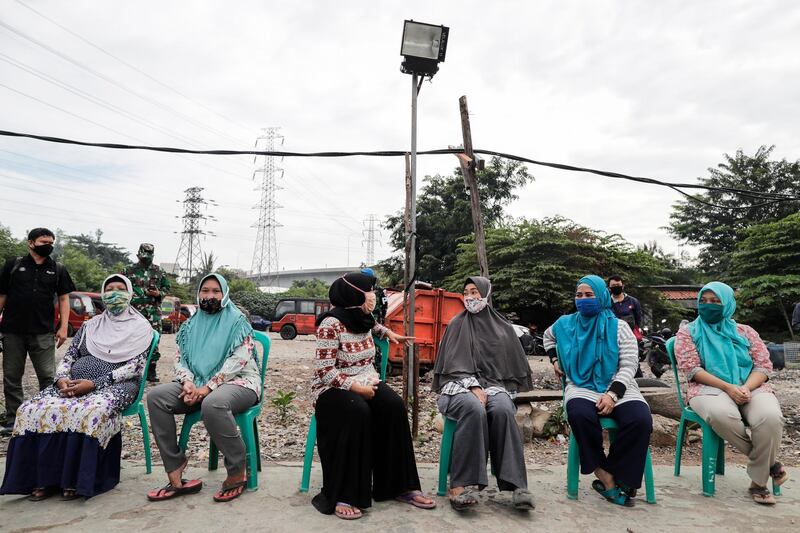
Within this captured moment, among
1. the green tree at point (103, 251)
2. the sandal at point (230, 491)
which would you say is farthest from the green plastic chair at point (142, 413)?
the green tree at point (103, 251)

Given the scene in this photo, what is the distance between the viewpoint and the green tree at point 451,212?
72.4ft

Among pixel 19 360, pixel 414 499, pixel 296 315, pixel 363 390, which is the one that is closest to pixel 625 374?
pixel 414 499

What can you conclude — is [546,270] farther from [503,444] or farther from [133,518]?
[133,518]

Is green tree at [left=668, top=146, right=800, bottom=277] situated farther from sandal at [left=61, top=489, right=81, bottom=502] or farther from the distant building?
sandal at [left=61, top=489, right=81, bottom=502]

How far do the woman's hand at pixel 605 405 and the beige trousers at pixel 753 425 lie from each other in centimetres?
69

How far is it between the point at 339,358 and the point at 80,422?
58.9 inches

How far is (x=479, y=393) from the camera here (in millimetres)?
3385

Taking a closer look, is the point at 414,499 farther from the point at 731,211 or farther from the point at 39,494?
the point at 731,211

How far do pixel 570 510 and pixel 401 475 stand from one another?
3.33 feet

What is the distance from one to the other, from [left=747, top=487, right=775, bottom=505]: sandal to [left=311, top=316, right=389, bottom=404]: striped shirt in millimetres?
2480

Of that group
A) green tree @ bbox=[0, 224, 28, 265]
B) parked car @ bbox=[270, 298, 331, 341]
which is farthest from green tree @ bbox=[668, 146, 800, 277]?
green tree @ bbox=[0, 224, 28, 265]

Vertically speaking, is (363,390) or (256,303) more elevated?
(256,303)

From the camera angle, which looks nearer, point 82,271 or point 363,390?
point 363,390

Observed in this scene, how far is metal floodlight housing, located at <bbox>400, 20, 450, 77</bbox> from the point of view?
5.47 meters
